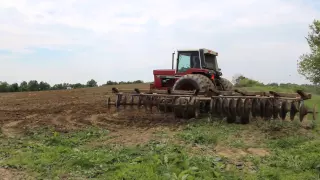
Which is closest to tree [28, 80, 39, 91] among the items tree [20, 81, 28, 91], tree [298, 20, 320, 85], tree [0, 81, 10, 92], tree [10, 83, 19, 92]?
tree [20, 81, 28, 91]

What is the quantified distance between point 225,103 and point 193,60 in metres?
2.93

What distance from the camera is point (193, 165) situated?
5.41m

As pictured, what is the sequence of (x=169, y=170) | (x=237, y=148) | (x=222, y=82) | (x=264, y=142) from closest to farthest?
(x=169, y=170) < (x=237, y=148) < (x=264, y=142) < (x=222, y=82)

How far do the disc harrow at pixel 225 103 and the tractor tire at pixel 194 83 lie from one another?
0.43m

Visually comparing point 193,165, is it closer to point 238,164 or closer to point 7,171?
point 238,164

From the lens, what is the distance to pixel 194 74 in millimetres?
10766

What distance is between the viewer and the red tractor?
1045cm

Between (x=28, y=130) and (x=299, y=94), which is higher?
(x=299, y=94)

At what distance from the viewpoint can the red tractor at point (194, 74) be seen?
10453 mm

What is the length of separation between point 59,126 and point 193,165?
553 centimetres

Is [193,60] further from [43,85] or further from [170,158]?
[43,85]

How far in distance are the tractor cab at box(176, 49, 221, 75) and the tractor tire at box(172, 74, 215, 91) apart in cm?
95

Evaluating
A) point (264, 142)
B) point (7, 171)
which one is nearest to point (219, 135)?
point (264, 142)

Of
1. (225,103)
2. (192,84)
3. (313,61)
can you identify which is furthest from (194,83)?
(313,61)
